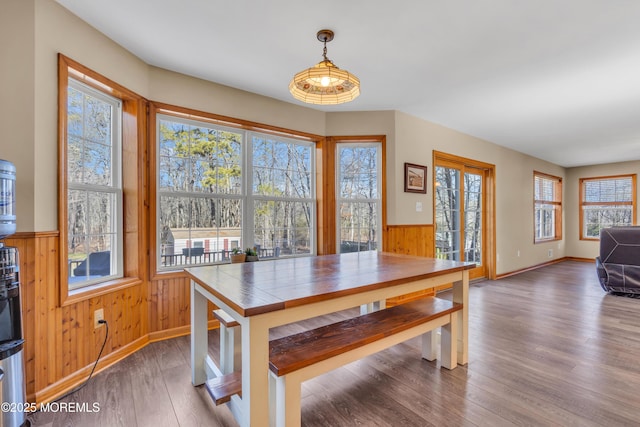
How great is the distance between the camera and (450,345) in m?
2.18

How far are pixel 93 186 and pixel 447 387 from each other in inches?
119

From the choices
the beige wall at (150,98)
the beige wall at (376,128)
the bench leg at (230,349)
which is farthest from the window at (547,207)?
the bench leg at (230,349)

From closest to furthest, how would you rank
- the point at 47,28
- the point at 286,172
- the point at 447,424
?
1. the point at 447,424
2. the point at 47,28
3. the point at 286,172

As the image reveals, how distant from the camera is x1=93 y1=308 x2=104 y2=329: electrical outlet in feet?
7.20

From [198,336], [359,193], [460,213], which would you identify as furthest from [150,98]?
[460,213]

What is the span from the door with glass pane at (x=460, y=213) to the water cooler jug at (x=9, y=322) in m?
4.37

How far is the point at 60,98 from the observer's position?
197 centimetres

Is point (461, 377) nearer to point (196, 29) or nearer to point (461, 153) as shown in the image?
point (196, 29)

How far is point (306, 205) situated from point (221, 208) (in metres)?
1.08

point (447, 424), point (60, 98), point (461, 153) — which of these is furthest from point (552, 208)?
point (60, 98)

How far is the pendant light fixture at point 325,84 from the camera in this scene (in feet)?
5.64

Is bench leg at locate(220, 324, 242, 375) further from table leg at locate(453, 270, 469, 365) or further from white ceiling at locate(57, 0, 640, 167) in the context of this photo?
white ceiling at locate(57, 0, 640, 167)

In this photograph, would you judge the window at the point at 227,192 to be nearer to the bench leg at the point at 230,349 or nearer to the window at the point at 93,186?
the window at the point at 93,186

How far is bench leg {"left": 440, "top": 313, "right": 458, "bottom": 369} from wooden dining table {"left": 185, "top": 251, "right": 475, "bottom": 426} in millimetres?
93
